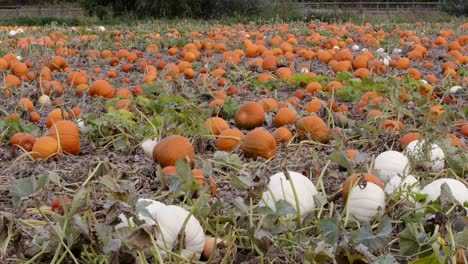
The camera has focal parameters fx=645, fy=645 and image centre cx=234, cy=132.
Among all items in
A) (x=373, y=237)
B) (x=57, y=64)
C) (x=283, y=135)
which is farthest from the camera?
(x=57, y=64)

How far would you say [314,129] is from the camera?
11.3 ft

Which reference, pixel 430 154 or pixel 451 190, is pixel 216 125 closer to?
pixel 430 154

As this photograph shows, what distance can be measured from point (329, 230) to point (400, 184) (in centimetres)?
56

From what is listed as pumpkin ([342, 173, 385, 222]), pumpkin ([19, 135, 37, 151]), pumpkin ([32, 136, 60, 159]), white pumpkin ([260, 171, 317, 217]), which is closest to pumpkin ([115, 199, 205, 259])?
white pumpkin ([260, 171, 317, 217])

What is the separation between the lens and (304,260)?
1.86 meters

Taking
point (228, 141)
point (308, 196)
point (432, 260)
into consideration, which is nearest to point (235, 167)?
point (228, 141)

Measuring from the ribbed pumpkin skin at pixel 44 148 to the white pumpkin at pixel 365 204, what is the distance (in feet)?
5.16

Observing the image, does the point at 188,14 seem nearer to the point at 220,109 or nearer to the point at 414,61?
the point at 414,61

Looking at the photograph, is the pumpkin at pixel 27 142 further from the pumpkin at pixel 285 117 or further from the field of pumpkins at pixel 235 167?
the pumpkin at pixel 285 117

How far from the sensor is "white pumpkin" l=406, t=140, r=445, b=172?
106 inches

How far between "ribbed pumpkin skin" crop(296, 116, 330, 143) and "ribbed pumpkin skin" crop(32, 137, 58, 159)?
1.28 meters

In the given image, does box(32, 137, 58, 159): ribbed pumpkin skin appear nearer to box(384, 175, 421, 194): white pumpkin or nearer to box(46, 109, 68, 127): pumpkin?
box(46, 109, 68, 127): pumpkin

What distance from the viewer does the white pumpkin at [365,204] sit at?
2299mm

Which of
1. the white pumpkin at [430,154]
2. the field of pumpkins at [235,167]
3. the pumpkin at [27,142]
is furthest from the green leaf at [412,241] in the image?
the pumpkin at [27,142]
